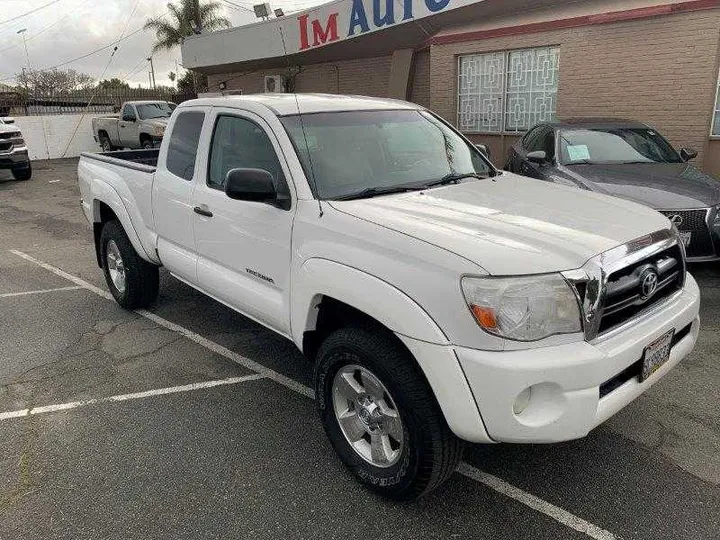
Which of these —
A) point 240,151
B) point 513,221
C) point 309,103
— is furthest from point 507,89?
point 513,221

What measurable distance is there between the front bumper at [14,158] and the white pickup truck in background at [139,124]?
3.27 meters

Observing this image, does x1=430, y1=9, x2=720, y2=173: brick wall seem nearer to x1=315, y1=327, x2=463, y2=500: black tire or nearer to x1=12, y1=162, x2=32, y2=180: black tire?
x1=315, y1=327, x2=463, y2=500: black tire

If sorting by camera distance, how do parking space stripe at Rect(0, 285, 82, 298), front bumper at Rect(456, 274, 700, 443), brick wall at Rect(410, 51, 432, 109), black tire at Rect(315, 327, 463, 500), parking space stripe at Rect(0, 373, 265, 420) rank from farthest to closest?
brick wall at Rect(410, 51, 432, 109), parking space stripe at Rect(0, 285, 82, 298), parking space stripe at Rect(0, 373, 265, 420), black tire at Rect(315, 327, 463, 500), front bumper at Rect(456, 274, 700, 443)

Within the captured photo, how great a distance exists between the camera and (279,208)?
3.18 metres

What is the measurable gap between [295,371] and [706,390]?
2.76 meters

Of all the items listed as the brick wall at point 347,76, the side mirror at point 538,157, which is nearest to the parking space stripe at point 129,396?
the side mirror at point 538,157

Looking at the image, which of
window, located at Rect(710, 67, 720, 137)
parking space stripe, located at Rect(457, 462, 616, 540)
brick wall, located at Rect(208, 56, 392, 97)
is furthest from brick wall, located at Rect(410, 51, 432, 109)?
parking space stripe, located at Rect(457, 462, 616, 540)

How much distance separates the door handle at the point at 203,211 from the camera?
378 cm

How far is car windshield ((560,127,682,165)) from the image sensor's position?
22.6 feet

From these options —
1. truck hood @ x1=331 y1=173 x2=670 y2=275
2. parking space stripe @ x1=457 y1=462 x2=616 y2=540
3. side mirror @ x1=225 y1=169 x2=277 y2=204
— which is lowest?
parking space stripe @ x1=457 y1=462 x2=616 y2=540

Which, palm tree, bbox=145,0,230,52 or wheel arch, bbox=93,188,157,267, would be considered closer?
wheel arch, bbox=93,188,157,267

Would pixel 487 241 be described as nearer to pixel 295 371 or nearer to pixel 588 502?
pixel 588 502

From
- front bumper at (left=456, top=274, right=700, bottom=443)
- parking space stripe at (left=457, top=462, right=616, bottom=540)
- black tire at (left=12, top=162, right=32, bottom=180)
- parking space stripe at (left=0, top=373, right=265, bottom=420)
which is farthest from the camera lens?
black tire at (left=12, top=162, right=32, bottom=180)

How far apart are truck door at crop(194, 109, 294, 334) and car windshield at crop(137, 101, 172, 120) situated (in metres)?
16.2
